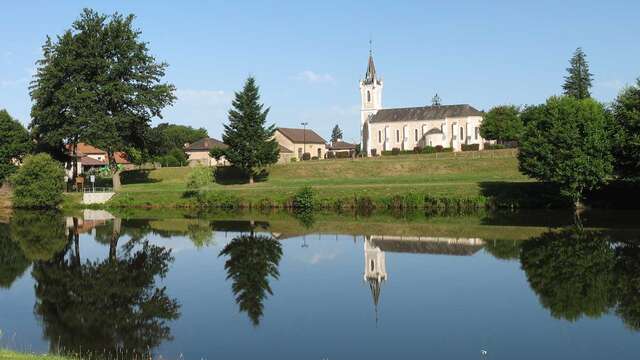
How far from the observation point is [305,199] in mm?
49125

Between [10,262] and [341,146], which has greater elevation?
[341,146]

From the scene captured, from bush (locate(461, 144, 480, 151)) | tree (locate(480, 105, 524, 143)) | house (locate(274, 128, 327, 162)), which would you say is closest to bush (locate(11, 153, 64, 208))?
house (locate(274, 128, 327, 162))

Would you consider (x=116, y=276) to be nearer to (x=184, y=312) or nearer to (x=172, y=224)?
(x=184, y=312)

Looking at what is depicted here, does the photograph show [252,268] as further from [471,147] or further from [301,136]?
[301,136]

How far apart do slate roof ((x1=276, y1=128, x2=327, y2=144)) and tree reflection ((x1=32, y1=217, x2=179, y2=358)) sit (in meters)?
67.0

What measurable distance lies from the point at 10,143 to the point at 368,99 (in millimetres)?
55475

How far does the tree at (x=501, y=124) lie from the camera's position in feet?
278

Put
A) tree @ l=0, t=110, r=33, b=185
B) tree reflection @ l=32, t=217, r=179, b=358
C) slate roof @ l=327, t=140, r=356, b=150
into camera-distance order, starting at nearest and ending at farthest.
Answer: tree reflection @ l=32, t=217, r=179, b=358, tree @ l=0, t=110, r=33, b=185, slate roof @ l=327, t=140, r=356, b=150

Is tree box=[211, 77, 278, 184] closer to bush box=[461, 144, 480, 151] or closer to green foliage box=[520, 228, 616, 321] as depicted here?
bush box=[461, 144, 480, 151]

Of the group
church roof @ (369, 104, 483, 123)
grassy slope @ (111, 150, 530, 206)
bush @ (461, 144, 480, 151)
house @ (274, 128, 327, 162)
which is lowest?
grassy slope @ (111, 150, 530, 206)

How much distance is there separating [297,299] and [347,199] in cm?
3019

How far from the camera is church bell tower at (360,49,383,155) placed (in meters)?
101

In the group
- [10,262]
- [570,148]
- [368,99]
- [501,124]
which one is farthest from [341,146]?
[10,262]

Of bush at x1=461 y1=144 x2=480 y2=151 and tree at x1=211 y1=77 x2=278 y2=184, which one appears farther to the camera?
bush at x1=461 y1=144 x2=480 y2=151
